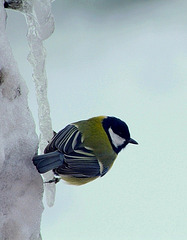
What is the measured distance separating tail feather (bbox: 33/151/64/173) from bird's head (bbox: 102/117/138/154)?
190mm

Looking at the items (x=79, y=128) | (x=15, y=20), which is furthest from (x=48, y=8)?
(x=15, y=20)

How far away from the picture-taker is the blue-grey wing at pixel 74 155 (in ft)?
2.97

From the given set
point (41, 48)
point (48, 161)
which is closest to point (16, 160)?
point (48, 161)

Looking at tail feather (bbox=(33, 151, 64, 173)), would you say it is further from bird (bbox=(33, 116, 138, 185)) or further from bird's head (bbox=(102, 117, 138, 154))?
bird's head (bbox=(102, 117, 138, 154))

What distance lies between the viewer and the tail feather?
84cm

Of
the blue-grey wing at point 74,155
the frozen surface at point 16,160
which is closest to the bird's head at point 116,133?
the blue-grey wing at point 74,155

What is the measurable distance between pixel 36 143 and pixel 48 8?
0.84 feet

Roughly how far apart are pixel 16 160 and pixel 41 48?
0.24 m

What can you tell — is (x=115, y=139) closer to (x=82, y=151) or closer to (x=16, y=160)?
(x=82, y=151)

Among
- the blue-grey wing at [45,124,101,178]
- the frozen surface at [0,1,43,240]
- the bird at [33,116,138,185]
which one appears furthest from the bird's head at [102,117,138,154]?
the frozen surface at [0,1,43,240]

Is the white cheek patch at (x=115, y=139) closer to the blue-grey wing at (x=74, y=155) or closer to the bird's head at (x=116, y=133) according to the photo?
the bird's head at (x=116, y=133)

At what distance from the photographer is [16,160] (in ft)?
2.77

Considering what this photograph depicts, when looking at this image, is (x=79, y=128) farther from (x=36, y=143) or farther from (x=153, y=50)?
(x=153, y=50)

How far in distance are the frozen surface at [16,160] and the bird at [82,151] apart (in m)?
0.03
